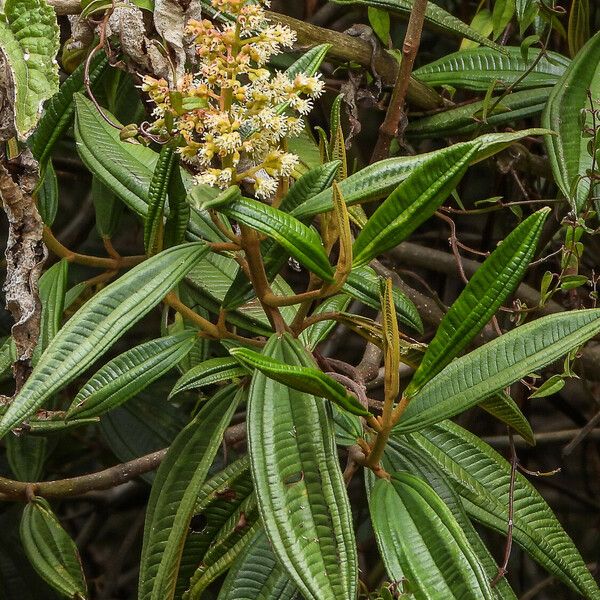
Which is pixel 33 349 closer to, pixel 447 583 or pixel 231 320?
pixel 231 320

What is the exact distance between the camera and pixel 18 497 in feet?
3.14

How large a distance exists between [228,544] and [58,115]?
39 centimetres

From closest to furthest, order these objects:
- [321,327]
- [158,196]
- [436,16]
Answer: [158,196], [321,327], [436,16]

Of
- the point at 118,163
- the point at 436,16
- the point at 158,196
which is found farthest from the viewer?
the point at 436,16

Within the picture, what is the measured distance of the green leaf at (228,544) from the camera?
29.4 inches

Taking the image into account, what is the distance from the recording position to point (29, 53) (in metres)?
0.60

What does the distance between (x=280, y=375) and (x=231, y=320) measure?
29cm

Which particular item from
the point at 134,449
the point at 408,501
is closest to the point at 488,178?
the point at 134,449

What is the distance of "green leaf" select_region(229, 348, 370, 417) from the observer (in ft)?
1.72

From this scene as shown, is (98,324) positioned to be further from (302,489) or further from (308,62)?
(308,62)

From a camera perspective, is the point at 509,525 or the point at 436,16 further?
the point at 436,16

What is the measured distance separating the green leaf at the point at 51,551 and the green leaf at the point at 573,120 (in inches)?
23.1

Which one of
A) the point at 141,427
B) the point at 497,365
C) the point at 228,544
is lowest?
the point at 141,427

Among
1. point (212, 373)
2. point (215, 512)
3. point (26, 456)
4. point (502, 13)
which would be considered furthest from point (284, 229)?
point (26, 456)
